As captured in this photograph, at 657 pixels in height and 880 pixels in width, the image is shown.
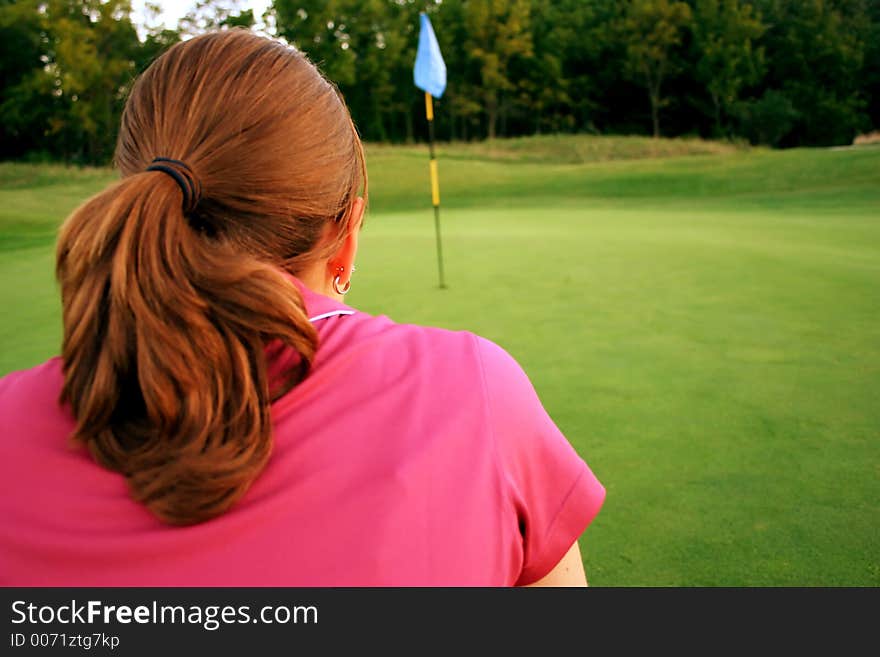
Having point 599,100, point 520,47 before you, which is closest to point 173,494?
point 520,47

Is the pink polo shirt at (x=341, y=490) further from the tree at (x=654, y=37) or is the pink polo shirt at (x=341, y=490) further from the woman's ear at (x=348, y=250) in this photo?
the tree at (x=654, y=37)

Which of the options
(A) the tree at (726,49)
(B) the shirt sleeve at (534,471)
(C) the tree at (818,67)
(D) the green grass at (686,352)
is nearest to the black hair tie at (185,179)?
(B) the shirt sleeve at (534,471)

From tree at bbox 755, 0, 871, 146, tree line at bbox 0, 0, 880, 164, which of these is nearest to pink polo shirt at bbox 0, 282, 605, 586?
tree line at bbox 0, 0, 880, 164

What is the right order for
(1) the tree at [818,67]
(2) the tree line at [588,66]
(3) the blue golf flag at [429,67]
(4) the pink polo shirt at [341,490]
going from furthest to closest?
(1) the tree at [818,67], (2) the tree line at [588,66], (3) the blue golf flag at [429,67], (4) the pink polo shirt at [341,490]

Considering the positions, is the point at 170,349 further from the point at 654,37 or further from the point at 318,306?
the point at 654,37

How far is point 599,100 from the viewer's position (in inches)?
1945

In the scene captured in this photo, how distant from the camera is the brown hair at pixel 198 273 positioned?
958mm

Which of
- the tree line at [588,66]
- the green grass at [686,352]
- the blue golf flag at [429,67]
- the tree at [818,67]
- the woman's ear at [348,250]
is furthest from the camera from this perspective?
the tree at [818,67]

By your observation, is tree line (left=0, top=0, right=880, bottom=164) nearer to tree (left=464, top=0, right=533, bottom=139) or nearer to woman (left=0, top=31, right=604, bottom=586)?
tree (left=464, top=0, right=533, bottom=139)

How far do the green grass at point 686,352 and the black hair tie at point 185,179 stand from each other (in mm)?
1566

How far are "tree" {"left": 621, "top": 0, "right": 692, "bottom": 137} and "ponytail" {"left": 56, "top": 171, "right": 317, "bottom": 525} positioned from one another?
148ft

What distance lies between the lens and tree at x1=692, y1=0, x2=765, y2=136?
43.0 meters

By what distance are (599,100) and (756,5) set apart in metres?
9.93

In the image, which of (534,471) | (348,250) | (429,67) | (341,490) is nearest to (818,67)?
(429,67)
